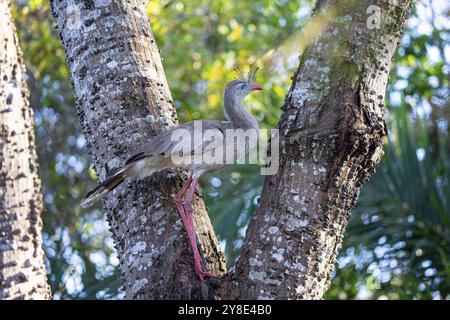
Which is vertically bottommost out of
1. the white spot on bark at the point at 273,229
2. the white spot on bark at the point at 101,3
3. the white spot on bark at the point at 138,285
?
the white spot on bark at the point at 138,285

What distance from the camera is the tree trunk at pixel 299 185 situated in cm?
327

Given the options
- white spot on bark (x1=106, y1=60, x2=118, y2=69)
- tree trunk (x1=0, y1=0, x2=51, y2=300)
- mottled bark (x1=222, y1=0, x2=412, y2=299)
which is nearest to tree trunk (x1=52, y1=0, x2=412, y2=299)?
mottled bark (x1=222, y1=0, x2=412, y2=299)

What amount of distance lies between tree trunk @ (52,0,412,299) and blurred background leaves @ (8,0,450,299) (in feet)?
1.21

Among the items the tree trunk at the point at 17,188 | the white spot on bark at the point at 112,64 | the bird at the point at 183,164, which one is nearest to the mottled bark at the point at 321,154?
the bird at the point at 183,164

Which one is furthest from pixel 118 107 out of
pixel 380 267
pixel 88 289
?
pixel 380 267

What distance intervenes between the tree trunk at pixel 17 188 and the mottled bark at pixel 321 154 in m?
1.44

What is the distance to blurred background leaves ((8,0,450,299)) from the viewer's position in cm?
631

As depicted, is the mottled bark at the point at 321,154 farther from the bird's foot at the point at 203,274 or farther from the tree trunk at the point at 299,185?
the bird's foot at the point at 203,274

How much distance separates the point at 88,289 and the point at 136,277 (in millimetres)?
3264

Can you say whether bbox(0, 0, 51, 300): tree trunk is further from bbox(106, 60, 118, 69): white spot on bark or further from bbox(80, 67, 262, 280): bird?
bbox(106, 60, 118, 69): white spot on bark

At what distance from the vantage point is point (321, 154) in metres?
3.32

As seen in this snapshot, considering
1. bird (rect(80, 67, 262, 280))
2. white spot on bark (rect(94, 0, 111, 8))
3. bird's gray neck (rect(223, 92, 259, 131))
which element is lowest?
bird (rect(80, 67, 262, 280))

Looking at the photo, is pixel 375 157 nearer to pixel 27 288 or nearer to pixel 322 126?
pixel 322 126

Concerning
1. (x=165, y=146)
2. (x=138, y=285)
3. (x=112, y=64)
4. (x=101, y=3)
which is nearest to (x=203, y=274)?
(x=138, y=285)
